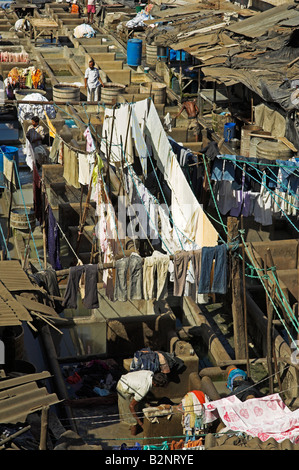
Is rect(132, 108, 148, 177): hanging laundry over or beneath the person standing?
beneath

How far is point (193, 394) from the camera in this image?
13.3 m

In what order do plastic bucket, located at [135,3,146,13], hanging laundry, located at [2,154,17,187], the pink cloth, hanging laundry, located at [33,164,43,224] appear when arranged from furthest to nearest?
plastic bucket, located at [135,3,146,13], hanging laundry, located at [33,164,43,224], hanging laundry, located at [2,154,17,187], the pink cloth

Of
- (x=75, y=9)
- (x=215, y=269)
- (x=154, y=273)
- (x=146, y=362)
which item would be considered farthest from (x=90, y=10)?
(x=146, y=362)

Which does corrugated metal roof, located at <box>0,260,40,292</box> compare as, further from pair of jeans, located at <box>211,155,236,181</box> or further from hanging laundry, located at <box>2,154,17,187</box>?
pair of jeans, located at <box>211,155,236,181</box>

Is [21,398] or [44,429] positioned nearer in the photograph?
[44,429]

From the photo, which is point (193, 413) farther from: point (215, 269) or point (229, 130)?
point (229, 130)

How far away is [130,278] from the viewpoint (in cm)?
1459

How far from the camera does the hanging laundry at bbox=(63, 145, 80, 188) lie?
19.1 meters

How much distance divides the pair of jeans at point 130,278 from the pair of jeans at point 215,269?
1.21 metres

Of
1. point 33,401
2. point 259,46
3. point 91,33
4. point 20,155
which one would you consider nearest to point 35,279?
point 33,401

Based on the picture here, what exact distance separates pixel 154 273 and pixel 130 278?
485mm

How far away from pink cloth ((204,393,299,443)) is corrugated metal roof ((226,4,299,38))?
55.8ft

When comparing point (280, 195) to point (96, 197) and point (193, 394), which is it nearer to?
point (96, 197)

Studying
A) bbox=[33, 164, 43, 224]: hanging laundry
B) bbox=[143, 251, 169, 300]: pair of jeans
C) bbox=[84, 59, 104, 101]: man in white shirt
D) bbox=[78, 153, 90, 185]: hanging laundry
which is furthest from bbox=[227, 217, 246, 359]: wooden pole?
bbox=[84, 59, 104, 101]: man in white shirt
